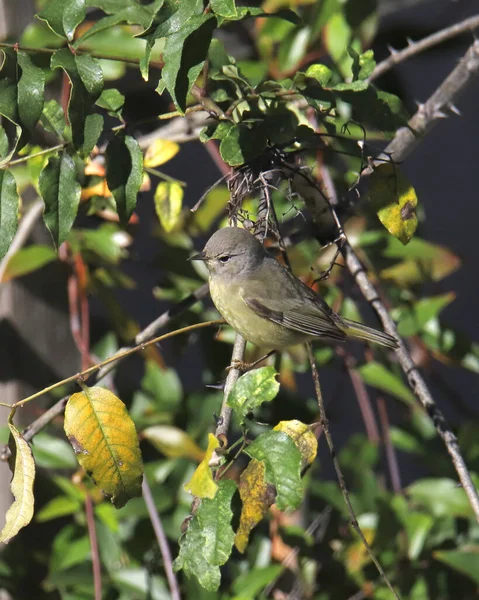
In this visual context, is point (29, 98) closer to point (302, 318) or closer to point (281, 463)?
point (281, 463)

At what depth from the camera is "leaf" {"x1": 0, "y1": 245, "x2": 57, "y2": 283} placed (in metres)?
2.64

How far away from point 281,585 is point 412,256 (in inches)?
50.0

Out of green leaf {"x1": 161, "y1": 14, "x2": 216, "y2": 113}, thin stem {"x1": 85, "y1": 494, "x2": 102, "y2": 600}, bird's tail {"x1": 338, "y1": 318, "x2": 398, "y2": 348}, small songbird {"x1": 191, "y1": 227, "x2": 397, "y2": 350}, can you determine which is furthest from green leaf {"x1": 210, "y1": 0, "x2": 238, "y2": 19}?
thin stem {"x1": 85, "y1": 494, "x2": 102, "y2": 600}

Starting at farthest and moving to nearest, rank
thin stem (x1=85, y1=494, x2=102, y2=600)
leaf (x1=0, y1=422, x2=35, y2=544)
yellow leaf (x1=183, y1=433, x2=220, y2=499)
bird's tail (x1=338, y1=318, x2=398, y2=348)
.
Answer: bird's tail (x1=338, y1=318, x2=398, y2=348) → thin stem (x1=85, y1=494, x2=102, y2=600) → leaf (x1=0, y1=422, x2=35, y2=544) → yellow leaf (x1=183, y1=433, x2=220, y2=499)

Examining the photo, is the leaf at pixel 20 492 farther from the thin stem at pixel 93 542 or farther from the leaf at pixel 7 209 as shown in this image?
the thin stem at pixel 93 542

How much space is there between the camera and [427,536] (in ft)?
9.46

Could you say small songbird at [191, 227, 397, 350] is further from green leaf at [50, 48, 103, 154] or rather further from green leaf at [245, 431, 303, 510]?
green leaf at [245, 431, 303, 510]

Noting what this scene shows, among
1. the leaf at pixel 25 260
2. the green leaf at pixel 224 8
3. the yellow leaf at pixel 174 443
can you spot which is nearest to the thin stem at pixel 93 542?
the yellow leaf at pixel 174 443

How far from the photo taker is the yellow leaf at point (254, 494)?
4.96 feet

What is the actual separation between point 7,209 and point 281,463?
2.58ft

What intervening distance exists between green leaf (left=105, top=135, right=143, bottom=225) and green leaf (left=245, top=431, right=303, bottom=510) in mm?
617

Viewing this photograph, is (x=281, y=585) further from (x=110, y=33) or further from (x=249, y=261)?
(x=110, y=33)

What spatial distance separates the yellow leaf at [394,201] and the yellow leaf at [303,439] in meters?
0.59

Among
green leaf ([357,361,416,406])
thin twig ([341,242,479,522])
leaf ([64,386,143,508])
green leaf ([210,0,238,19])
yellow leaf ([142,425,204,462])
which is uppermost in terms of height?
green leaf ([210,0,238,19])
